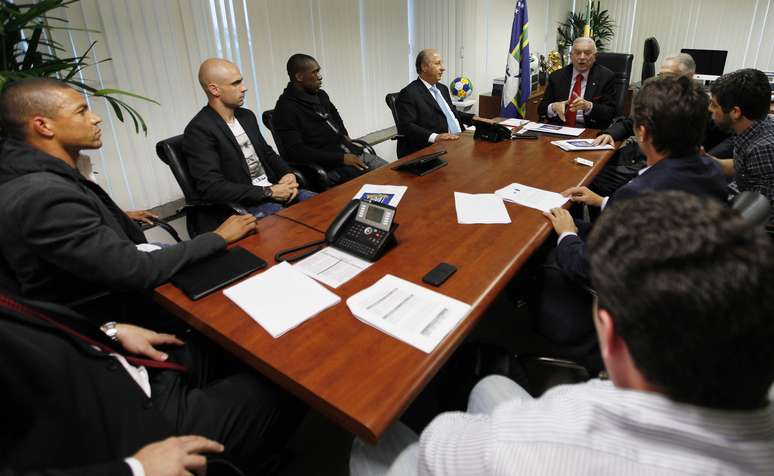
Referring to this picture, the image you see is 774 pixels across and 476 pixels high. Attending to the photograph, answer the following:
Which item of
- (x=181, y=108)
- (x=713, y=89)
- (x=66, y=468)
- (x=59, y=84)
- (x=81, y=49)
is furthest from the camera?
(x=181, y=108)

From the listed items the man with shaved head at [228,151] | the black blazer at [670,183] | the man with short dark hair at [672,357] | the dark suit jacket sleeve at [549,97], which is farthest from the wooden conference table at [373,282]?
the dark suit jacket sleeve at [549,97]

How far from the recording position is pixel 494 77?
5.85 meters

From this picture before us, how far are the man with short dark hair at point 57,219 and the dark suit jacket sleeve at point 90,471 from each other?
2.03 ft

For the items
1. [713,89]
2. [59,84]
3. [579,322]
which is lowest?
[579,322]

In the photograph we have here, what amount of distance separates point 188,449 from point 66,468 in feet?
0.75

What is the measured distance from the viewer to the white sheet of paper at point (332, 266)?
1.40 m

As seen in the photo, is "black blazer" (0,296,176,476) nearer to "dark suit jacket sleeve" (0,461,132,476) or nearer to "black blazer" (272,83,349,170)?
"dark suit jacket sleeve" (0,461,132,476)

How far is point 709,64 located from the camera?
546cm

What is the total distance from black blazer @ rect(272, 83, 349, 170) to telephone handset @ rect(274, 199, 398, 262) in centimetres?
158

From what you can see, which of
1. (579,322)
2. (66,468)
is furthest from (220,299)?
(579,322)

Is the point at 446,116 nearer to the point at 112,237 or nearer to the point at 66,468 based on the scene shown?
the point at 112,237

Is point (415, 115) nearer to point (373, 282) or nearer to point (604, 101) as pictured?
point (604, 101)

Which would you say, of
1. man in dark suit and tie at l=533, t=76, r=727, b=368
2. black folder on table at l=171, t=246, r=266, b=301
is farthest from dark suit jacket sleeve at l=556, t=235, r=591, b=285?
black folder on table at l=171, t=246, r=266, b=301

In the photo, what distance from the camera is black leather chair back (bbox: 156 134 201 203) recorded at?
2230 millimetres
